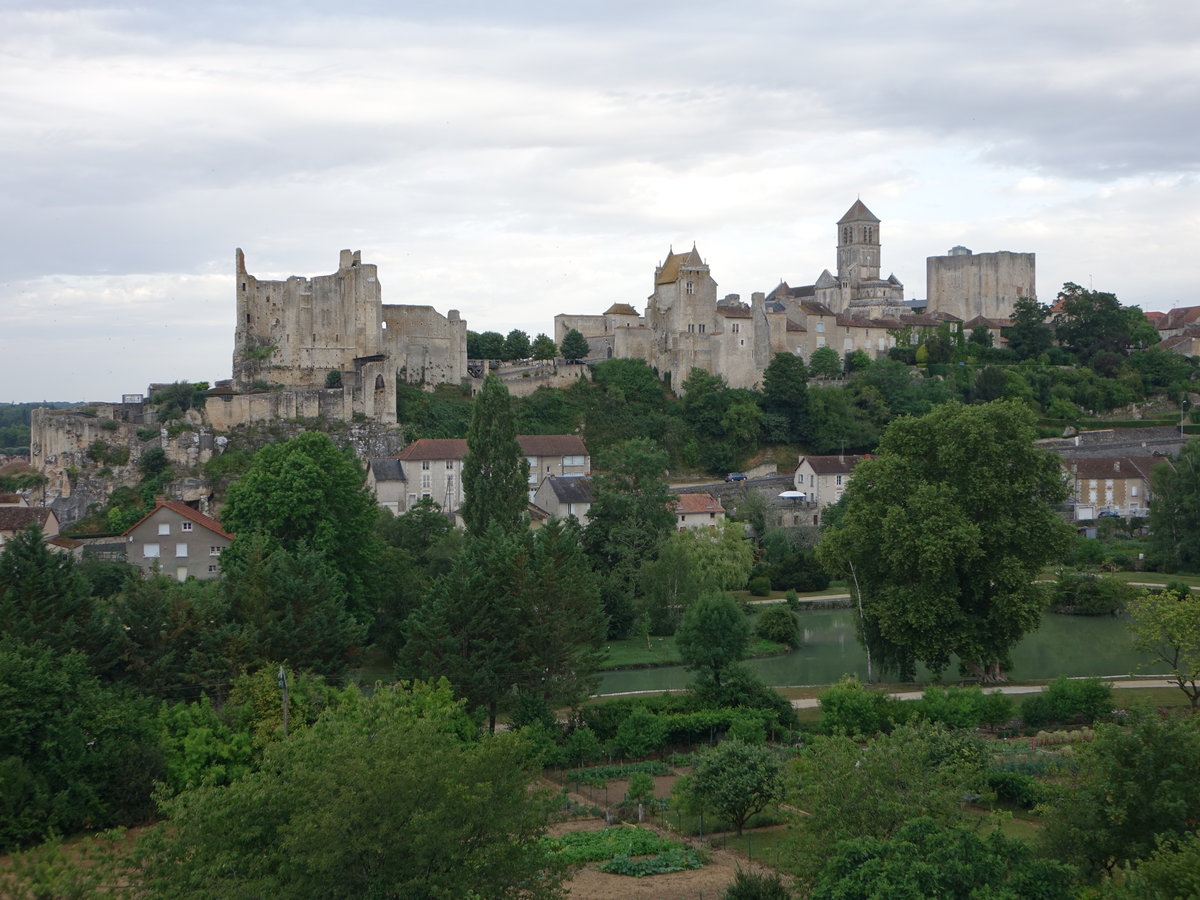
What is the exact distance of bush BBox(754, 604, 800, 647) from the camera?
3731 centimetres

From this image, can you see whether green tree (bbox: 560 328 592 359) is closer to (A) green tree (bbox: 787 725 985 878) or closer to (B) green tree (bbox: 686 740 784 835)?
(B) green tree (bbox: 686 740 784 835)

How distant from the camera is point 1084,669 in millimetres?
31859

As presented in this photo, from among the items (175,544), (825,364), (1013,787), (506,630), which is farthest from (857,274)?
(1013,787)

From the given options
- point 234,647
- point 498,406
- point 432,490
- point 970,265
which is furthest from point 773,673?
point 970,265

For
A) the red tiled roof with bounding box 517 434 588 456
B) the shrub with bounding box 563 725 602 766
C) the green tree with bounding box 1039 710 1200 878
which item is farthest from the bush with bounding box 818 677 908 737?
the red tiled roof with bounding box 517 434 588 456

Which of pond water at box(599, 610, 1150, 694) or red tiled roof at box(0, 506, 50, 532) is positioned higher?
red tiled roof at box(0, 506, 50, 532)

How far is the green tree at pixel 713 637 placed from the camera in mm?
26828

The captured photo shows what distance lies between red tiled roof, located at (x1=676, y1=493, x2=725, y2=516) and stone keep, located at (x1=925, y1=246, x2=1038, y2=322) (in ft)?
132

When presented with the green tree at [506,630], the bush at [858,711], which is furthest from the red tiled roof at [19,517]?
the bush at [858,711]

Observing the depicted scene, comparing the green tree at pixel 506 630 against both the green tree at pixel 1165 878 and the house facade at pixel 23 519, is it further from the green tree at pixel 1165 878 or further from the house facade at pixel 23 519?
the house facade at pixel 23 519

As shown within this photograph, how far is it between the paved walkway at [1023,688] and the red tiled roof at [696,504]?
20721mm

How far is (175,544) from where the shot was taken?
40062 mm

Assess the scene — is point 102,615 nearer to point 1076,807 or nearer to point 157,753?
point 157,753

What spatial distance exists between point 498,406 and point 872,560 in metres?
12.1
